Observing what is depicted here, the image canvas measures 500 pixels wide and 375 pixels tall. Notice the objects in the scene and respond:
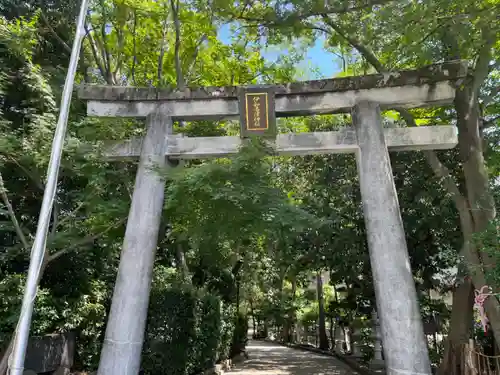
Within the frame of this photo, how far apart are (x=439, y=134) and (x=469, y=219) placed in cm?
205

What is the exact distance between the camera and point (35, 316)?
7.49m

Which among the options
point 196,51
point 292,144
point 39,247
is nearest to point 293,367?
point 292,144

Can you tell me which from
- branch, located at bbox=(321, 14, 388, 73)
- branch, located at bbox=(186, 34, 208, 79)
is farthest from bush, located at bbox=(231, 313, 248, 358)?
branch, located at bbox=(321, 14, 388, 73)

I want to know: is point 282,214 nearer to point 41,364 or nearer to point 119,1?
point 41,364

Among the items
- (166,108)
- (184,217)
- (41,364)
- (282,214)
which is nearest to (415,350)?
(282,214)

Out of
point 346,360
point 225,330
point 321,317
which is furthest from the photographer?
→ point 321,317

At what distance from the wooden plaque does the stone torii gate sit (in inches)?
0.6

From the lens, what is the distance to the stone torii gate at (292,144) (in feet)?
18.0

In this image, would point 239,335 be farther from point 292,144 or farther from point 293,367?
point 292,144

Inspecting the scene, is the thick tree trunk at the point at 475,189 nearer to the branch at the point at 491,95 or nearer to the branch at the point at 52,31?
the branch at the point at 491,95

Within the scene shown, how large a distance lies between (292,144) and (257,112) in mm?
741

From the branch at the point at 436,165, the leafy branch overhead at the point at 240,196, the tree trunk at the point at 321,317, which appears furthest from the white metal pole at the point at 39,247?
the tree trunk at the point at 321,317

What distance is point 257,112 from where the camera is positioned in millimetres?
6418

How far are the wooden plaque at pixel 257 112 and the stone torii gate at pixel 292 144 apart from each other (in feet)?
0.05
